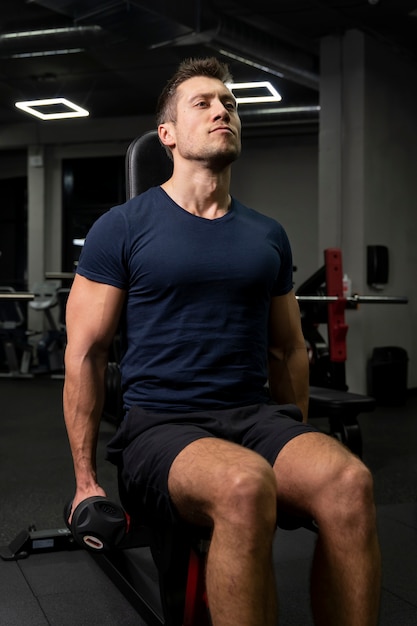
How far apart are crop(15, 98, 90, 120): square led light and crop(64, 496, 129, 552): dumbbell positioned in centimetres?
558

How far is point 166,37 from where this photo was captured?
15.1 ft

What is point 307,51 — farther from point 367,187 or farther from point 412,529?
point 412,529

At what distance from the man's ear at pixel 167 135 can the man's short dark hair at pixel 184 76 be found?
14 millimetres

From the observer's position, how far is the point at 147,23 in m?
4.45

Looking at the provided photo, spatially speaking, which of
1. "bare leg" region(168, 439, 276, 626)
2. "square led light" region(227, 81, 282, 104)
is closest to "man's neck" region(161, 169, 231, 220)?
"bare leg" region(168, 439, 276, 626)

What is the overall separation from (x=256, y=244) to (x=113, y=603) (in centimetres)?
96

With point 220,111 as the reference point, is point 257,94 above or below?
above

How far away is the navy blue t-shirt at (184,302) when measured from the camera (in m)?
1.35

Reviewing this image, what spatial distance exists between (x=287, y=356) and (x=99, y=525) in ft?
1.81

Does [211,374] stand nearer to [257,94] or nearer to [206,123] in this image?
[206,123]

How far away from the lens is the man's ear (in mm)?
1528

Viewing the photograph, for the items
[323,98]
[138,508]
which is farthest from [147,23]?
[138,508]

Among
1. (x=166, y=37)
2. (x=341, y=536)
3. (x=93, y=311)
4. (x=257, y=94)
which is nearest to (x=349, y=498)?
(x=341, y=536)

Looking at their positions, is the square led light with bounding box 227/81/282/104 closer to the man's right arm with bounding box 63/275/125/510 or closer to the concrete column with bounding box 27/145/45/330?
the concrete column with bounding box 27/145/45/330
